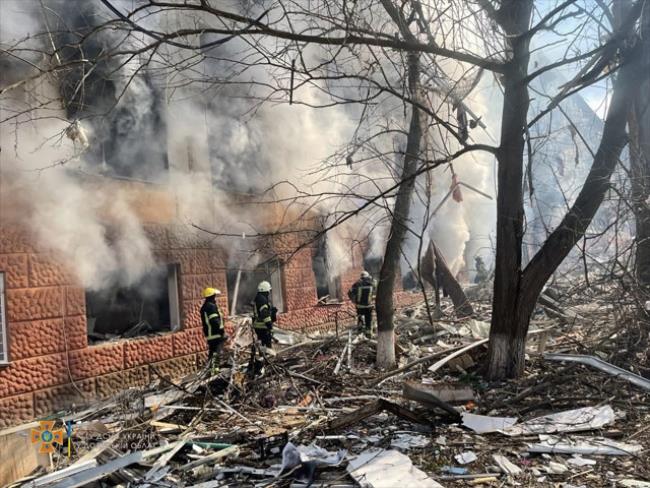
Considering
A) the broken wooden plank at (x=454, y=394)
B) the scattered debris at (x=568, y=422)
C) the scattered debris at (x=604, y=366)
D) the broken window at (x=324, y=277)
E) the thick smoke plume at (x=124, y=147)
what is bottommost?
the scattered debris at (x=568, y=422)

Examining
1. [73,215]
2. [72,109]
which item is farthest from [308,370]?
[72,109]

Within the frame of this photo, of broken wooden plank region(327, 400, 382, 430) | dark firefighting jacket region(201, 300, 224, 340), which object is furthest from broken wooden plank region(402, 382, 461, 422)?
dark firefighting jacket region(201, 300, 224, 340)

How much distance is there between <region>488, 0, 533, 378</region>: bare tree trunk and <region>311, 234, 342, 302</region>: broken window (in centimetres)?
734

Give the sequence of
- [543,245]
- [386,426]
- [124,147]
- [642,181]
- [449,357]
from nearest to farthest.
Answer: [386,426], [543,245], [642,181], [449,357], [124,147]

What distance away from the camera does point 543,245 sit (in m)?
6.08

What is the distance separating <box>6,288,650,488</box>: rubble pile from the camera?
400 cm

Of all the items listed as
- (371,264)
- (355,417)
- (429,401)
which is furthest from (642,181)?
(371,264)

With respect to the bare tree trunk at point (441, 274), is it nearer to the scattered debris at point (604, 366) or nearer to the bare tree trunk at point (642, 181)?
the bare tree trunk at point (642, 181)

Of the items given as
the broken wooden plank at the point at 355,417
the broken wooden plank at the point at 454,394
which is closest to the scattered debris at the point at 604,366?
the broken wooden plank at the point at 454,394

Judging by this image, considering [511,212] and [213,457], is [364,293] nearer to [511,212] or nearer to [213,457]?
[511,212]

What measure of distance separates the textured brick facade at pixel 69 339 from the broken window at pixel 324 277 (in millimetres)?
4016

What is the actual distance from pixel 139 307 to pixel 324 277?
5122mm

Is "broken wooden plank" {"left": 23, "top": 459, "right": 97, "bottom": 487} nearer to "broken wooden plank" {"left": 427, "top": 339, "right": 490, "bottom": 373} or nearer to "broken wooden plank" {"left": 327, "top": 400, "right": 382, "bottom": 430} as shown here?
"broken wooden plank" {"left": 327, "top": 400, "right": 382, "bottom": 430}

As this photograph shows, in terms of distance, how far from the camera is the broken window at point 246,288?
1131 centimetres
